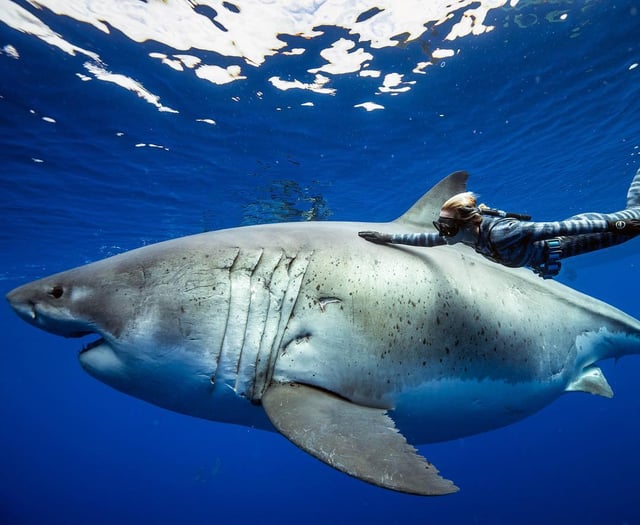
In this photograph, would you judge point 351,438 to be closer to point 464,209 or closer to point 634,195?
point 464,209

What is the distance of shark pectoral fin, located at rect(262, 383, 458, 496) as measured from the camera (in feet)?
6.20

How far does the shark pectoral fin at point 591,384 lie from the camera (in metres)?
4.53

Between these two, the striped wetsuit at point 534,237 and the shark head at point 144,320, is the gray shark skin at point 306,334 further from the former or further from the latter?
the striped wetsuit at point 534,237

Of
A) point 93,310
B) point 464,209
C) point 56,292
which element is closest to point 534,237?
point 464,209

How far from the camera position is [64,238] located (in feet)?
64.5

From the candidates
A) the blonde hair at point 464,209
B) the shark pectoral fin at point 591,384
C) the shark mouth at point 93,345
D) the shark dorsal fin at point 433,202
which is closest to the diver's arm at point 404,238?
the blonde hair at point 464,209

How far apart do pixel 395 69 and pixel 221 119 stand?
17.0ft

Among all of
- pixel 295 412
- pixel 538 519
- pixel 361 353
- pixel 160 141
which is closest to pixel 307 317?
pixel 361 353

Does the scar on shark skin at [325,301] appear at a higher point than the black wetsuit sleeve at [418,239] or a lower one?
lower

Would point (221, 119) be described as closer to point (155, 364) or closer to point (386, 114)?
point (386, 114)

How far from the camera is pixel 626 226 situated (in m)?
3.47

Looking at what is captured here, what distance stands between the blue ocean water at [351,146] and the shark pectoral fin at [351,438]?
8395mm

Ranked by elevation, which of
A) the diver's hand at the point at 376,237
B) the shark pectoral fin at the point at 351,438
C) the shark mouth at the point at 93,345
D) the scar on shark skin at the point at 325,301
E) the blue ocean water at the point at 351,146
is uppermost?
the blue ocean water at the point at 351,146

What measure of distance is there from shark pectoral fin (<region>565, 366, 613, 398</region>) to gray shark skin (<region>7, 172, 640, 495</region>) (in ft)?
4.38
